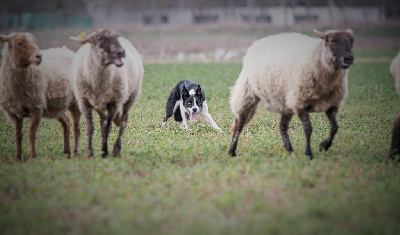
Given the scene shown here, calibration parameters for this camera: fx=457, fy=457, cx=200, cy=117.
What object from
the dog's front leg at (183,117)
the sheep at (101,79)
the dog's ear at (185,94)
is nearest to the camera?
the sheep at (101,79)

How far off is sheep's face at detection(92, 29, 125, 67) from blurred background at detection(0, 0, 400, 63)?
54.1 metres

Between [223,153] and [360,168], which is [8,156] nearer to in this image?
[223,153]

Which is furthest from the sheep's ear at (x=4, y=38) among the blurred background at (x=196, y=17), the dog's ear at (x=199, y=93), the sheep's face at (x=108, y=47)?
the blurred background at (x=196, y=17)

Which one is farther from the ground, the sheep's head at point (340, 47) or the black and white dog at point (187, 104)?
the sheep's head at point (340, 47)

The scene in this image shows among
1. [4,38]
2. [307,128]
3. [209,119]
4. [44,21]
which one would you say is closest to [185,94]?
[209,119]

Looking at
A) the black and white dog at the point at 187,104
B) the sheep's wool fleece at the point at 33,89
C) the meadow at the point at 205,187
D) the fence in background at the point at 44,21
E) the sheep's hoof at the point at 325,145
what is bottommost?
the meadow at the point at 205,187

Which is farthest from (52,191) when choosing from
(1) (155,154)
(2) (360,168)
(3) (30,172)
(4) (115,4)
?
(4) (115,4)

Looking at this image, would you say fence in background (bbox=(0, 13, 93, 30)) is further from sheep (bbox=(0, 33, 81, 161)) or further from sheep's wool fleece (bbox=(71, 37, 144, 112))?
sheep's wool fleece (bbox=(71, 37, 144, 112))

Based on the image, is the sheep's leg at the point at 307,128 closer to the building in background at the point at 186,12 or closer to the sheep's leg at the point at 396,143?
the sheep's leg at the point at 396,143

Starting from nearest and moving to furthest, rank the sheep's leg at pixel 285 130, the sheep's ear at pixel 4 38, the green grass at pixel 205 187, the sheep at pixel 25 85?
the green grass at pixel 205 187, the sheep at pixel 25 85, the sheep's ear at pixel 4 38, the sheep's leg at pixel 285 130

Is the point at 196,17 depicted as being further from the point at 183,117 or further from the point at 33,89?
the point at 33,89

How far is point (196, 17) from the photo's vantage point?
3083 inches

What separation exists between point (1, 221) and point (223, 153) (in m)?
4.45

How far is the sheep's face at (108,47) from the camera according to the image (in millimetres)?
7664
